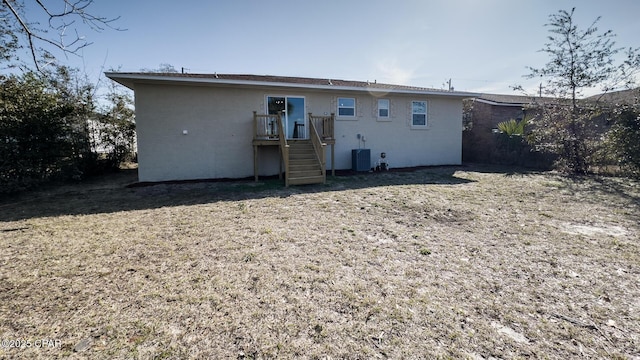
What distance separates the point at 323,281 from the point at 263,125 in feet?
25.0

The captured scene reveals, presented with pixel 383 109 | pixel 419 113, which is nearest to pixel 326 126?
pixel 383 109

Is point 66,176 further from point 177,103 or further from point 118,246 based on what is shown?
point 118,246

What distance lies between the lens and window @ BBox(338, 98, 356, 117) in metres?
10.9

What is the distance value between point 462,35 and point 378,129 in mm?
4367

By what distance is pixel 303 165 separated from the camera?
8.77 meters

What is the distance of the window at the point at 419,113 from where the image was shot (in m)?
12.1

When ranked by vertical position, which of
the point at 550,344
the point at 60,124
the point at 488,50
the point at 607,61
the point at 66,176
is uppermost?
the point at 488,50

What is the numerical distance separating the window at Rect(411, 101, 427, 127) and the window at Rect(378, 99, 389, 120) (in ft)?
4.30

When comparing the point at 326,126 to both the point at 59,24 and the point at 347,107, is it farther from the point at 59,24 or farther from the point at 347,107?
the point at 59,24

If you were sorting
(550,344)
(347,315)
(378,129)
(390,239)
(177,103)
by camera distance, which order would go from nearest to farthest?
(550,344), (347,315), (390,239), (177,103), (378,129)

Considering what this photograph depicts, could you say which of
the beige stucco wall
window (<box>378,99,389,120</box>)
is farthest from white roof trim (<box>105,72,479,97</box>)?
window (<box>378,99,389,120</box>)

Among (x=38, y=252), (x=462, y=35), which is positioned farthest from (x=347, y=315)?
(x=462, y=35)

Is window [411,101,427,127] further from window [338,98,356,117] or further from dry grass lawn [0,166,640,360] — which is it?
dry grass lawn [0,166,640,360]

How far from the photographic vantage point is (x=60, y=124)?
8195mm
